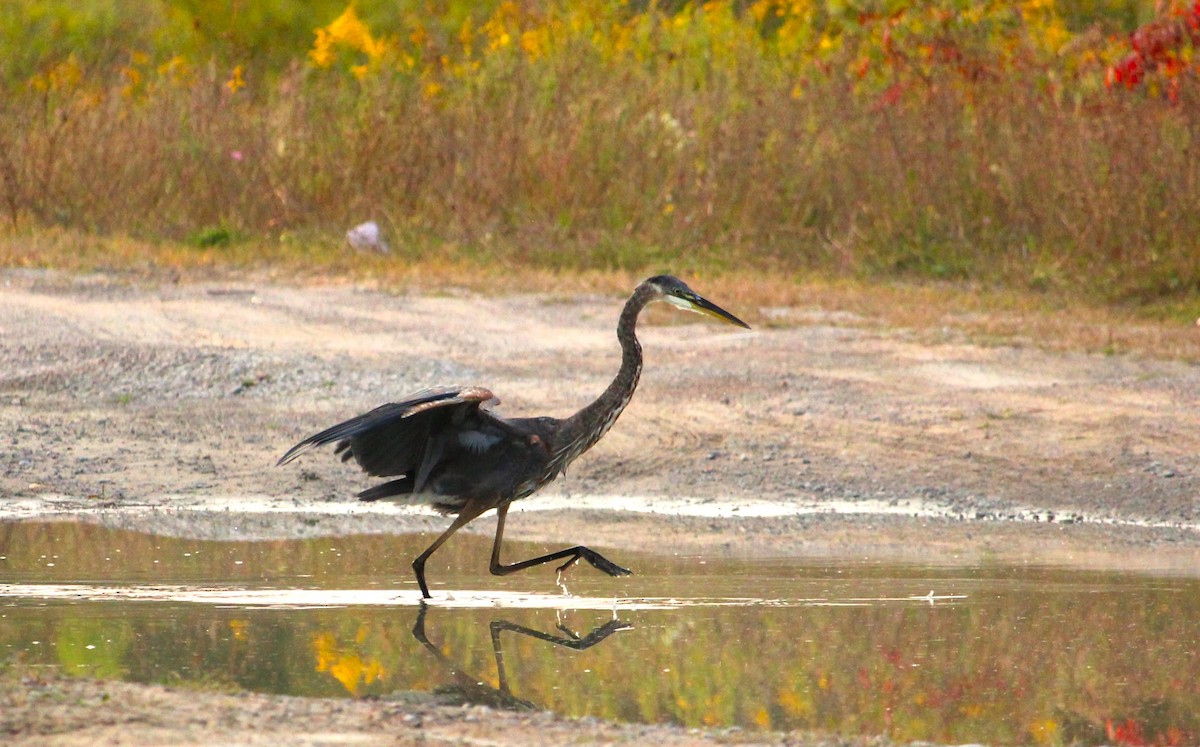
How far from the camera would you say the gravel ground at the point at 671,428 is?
A: 7.22 m

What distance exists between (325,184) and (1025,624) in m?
10.4

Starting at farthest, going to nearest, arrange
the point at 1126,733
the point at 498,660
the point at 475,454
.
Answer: the point at 475,454 < the point at 498,660 < the point at 1126,733

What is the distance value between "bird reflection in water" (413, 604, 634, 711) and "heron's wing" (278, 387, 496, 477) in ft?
1.53

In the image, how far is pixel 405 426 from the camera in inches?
231

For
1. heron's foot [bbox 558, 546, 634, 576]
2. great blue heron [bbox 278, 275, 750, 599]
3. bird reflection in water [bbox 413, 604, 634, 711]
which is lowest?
bird reflection in water [bbox 413, 604, 634, 711]

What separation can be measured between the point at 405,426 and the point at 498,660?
1.07 m

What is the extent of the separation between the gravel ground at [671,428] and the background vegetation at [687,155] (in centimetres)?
296

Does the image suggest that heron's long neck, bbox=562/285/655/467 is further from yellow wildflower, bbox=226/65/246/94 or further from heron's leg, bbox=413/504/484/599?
yellow wildflower, bbox=226/65/246/94

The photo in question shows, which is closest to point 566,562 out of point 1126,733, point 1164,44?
point 1126,733

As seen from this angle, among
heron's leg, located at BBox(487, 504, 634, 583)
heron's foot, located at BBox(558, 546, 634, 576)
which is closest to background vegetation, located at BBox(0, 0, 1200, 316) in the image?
heron's leg, located at BBox(487, 504, 634, 583)

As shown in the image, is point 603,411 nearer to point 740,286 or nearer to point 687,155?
point 740,286

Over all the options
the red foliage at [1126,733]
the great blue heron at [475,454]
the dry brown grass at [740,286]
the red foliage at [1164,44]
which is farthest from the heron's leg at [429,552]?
the red foliage at [1164,44]

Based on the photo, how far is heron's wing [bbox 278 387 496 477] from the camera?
218 inches

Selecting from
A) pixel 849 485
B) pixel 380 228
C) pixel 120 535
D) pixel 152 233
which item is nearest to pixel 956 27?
pixel 380 228
